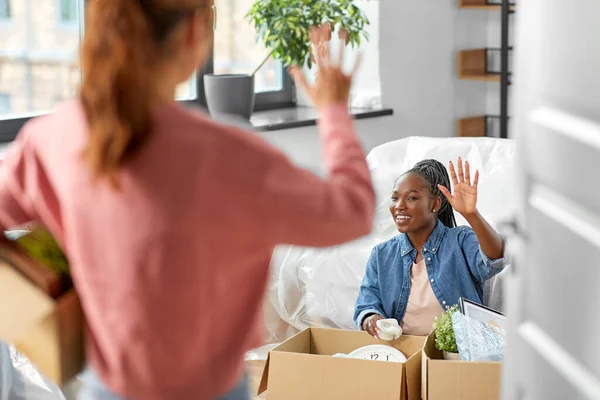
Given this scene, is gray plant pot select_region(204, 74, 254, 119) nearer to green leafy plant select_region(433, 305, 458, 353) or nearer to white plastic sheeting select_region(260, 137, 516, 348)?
white plastic sheeting select_region(260, 137, 516, 348)

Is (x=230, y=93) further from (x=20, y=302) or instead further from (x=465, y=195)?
(x=20, y=302)

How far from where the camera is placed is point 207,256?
1098 mm

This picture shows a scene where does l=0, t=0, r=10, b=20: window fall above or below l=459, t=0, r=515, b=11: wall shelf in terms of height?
below

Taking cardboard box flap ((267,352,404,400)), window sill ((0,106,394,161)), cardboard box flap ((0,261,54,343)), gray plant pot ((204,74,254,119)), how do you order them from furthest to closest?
window sill ((0,106,394,161)), gray plant pot ((204,74,254,119)), cardboard box flap ((267,352,404,400)), cardboard box flap ((0,261,54,343))

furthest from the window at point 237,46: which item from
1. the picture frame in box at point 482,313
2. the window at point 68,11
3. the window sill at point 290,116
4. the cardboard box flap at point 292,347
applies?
the picture frame in box at point 482,313

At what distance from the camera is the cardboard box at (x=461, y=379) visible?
7.70 ft

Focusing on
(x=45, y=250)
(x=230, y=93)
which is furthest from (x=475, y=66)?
(x=45, y=250)

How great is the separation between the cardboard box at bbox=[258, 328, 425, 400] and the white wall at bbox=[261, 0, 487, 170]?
6.69 feet

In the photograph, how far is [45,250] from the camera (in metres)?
1.29

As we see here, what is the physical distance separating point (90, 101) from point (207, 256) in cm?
22

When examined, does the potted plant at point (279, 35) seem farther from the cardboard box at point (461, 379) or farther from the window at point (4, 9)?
the cardboard box at point (461, 379)

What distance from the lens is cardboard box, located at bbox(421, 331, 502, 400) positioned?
7.70ft

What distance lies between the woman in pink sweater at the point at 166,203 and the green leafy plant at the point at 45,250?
0.39 ft

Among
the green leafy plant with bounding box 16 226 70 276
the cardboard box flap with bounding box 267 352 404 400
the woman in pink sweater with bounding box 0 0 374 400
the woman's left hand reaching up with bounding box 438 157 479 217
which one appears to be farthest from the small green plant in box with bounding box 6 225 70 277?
the woman's left hand reaching up with bounding box 438 157 479 217
